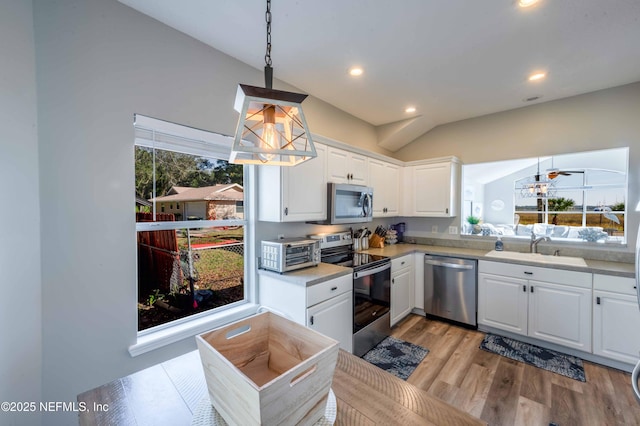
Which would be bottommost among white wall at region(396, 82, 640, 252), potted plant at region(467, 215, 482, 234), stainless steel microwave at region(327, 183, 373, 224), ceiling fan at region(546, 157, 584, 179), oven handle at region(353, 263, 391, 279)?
oven handle at region(353, 263, 391, 279)

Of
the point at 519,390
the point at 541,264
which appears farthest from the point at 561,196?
the point at 519,390

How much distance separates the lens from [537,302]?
8.57 feet

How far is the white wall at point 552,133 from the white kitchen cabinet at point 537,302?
84 centimetres

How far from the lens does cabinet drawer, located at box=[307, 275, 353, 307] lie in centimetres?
199

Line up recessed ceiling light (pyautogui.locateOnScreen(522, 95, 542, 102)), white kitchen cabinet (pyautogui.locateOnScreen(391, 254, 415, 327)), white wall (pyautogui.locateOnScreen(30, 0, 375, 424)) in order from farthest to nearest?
white kitchen cabinet (pyautogui.locateOnScreen(391, 254, 415, 327))
recessed ceiling light (pyautogui.locateOnScreen(522, 95, 542, 102))
white wall (pyautogui.locateOnScreen(30, 0, 375, 424))

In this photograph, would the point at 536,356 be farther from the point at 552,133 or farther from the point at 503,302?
the point at 552,133

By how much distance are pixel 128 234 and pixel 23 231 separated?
0.45 metres

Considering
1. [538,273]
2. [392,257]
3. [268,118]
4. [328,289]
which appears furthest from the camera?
[392,257]

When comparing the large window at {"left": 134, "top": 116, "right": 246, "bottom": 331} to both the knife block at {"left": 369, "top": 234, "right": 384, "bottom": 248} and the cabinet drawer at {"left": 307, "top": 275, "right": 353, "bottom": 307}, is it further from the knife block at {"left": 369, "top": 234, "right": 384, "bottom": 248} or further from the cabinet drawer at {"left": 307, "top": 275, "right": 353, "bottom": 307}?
the knife block at {"left": 369, "top": 234, "right": 384, "bottom": 248}

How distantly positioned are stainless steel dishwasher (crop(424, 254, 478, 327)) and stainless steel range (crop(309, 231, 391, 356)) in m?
0.74

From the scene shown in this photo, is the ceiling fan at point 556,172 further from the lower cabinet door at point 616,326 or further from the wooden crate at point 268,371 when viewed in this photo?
the wooden crate at point 268,371

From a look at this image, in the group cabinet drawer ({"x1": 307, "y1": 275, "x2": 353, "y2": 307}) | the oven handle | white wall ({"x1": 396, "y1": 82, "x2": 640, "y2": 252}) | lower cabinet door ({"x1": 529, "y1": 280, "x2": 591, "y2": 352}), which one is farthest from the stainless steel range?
white wall ({"x1": 396, "y1": 82, "x2": 640, "y2": 252})

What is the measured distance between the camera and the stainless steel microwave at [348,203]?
2.59m

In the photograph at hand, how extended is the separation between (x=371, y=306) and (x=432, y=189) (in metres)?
1.93
